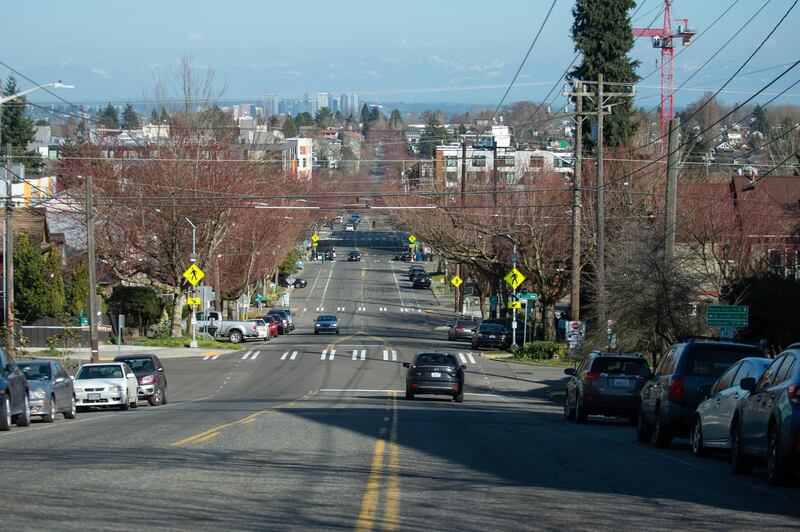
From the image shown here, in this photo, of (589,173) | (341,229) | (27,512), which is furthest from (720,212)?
(341,229)

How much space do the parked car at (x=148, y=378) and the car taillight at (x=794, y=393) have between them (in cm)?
2465

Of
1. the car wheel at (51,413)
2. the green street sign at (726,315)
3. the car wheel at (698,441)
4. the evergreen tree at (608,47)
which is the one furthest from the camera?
the evergreen tree at (608,47)

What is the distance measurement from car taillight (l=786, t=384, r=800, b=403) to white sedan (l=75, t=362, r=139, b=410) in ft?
74.7

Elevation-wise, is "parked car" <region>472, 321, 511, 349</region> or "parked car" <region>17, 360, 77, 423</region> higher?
"parked car" <region>17, 360, 77, 423</region>

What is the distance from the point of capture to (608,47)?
61.4 meters

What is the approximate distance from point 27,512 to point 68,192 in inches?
2341

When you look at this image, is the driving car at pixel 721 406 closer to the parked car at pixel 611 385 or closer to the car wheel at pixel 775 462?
the car wheel at pixel 775 462

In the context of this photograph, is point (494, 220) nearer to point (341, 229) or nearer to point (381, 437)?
point (381, 437)

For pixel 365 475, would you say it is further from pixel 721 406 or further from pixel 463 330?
pixel 463 330

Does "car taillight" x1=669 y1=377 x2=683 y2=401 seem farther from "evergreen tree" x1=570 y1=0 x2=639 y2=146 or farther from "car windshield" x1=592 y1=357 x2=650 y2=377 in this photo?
"evergreen tree" x1=570 y1=0 x2=639 y2=146

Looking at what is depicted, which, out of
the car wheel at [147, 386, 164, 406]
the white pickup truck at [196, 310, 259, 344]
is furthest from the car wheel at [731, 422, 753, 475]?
the white pickup truck at [196, 310, 259, 344]

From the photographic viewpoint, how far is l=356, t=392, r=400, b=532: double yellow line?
390 inches

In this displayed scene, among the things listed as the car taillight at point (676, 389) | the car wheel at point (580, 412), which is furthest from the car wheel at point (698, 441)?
the car wheel at point (580, 412)

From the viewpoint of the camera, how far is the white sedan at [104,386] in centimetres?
3108
